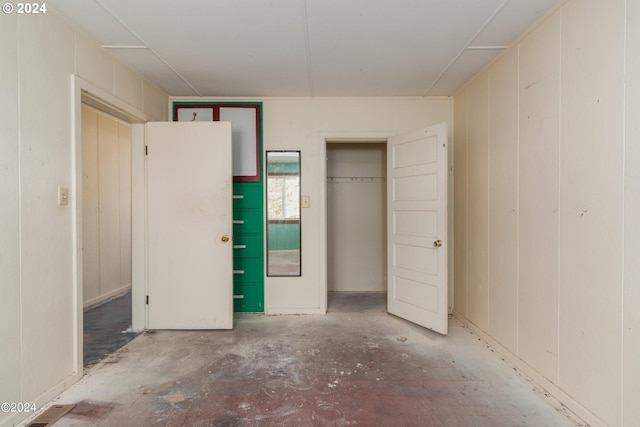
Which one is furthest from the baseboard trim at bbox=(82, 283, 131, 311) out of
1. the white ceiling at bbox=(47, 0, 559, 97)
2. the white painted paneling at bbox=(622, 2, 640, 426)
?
the white painted paneling at bbox=(622, 2, 640, 426)

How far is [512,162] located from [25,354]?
3487 mm

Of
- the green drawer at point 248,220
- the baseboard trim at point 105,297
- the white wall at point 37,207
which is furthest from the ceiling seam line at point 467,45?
the baseboard trim at point 105,297

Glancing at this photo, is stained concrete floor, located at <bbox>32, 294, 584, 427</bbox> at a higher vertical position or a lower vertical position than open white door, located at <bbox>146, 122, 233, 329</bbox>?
lower

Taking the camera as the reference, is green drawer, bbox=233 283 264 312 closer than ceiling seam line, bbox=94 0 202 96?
No

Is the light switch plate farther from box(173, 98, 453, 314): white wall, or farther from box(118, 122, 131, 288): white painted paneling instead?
box(118, 122, 131, 288): white painted paneling

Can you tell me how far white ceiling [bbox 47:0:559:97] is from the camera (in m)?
2.01

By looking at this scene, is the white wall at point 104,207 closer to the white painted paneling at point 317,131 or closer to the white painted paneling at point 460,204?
the white painted paneling at point 317,131

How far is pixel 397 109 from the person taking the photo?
12.1 ft

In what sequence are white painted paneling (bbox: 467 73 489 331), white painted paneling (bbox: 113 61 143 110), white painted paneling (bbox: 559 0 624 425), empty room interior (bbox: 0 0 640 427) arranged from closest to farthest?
white painted paneling (bbox: 559 0 624 425) < empty room interior (bbox: 0 0 640 427) < white painted paneling (bbox: 113 61 143 110) < white painted paneling (bbox: 467 73 489 331)

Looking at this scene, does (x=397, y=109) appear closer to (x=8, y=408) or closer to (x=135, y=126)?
(x=135, y=126)

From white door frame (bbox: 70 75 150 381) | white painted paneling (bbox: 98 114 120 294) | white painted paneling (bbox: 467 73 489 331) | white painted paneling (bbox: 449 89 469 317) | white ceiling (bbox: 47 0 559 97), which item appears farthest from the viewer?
white painted paneling (bbox: 98 114 120 294)

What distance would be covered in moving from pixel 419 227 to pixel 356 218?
1.54 metres

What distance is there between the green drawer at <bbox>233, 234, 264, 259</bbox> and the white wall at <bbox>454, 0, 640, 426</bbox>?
234cm

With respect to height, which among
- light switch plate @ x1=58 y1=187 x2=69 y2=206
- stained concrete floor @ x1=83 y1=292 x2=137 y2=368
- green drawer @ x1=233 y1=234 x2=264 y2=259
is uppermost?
light switch plate @ x1=58 y1=187 x2=69 y2=206
